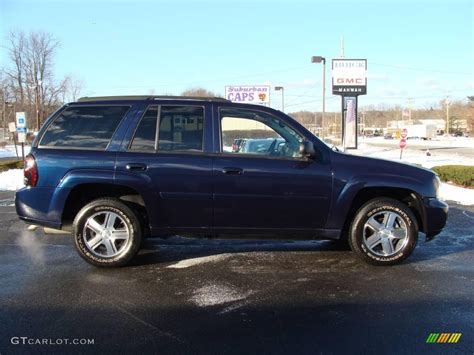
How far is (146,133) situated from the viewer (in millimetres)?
5051

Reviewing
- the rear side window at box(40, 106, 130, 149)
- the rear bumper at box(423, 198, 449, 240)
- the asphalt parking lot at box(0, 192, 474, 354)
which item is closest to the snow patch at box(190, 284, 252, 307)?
the asphalt parking lot at box(0, 192, 474, 354)

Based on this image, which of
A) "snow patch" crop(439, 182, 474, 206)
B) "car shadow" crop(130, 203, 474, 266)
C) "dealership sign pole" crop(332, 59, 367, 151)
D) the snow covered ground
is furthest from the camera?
"dealership sign pole" crop(332, 59, 367, 151)

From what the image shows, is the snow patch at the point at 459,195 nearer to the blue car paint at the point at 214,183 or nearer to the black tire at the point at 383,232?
the black tire at the point at 383,232

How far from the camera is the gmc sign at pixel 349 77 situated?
27625 millimetres

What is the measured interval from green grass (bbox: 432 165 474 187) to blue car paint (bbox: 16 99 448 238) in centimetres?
877

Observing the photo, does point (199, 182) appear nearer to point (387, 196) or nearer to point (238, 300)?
point (238, 300)

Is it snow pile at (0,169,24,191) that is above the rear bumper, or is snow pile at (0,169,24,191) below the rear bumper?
below

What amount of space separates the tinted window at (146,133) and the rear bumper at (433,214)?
10.3 ft

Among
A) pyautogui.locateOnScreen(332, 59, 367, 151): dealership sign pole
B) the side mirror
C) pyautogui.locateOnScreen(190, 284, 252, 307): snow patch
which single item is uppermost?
pyautogui.locateOnScreen(332, 59, 367, 151): dealership sign pole

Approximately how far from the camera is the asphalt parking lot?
340 cm

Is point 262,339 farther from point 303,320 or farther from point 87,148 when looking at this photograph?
point 87,148

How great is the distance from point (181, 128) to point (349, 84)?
2435 centimetres

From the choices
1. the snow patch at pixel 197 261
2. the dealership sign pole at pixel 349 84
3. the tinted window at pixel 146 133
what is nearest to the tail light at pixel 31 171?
the tinted window at pixel 146 133

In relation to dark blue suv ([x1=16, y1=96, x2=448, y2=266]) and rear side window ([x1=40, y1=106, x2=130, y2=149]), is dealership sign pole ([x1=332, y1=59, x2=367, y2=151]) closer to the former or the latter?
dark blue suv ([x1=16, y1=96, x2=448, y2=266])
